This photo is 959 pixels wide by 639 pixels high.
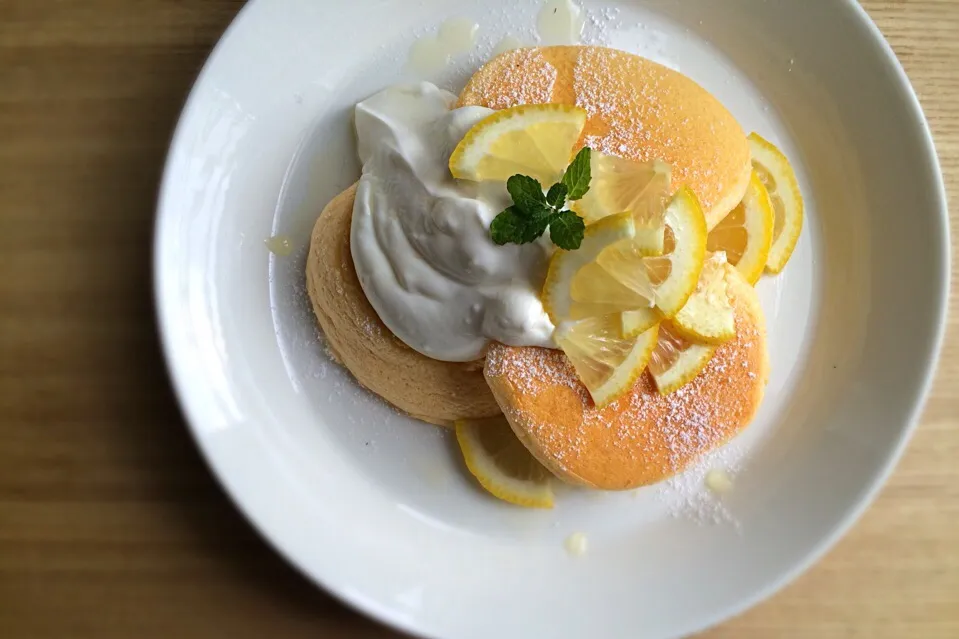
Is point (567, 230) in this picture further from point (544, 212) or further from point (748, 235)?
point (748, 235)

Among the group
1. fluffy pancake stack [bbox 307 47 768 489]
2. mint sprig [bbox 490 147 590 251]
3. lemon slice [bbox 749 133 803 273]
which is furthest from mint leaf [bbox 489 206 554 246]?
lemon slice [bbox 749 133 803 273]

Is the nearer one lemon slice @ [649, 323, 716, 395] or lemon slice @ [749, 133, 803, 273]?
lemon slice @ [649, 323, 716, 395]

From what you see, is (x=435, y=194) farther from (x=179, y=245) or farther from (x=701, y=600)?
(x=701, y=600)

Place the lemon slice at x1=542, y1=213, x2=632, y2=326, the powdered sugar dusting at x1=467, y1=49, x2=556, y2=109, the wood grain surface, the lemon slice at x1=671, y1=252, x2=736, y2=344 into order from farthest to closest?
1. the wood grain surface
2. the powdered sugar dusting at x1=467, y1=49, x2=556, y2=109
3. the lemon slice at x1=671, y1=252, x2=736, y2=344
4. the lemon slice at x1=542, y1=213, x2=632, y2=326

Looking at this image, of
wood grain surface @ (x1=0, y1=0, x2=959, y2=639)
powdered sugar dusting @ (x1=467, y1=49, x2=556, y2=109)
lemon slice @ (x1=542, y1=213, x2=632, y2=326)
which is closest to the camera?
lemon slice @ (x1=542, y1=213, x2=632, y2=326)

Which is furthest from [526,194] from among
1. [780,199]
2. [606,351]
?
[780,199]

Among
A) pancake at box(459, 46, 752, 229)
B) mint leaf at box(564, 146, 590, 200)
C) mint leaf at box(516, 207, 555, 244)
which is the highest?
pancake at box(459, 46, 752, 229)

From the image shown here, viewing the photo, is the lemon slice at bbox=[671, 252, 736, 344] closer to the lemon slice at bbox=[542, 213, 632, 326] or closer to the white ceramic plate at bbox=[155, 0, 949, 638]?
the lemon slice at bbox=[542, 213, 632, 326]

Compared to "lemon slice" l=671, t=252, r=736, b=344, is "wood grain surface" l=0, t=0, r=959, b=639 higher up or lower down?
lower down
